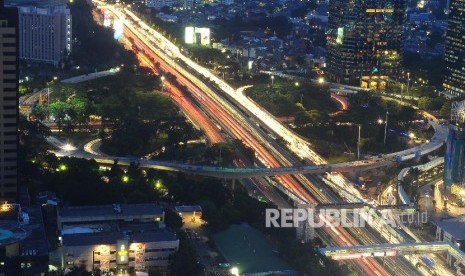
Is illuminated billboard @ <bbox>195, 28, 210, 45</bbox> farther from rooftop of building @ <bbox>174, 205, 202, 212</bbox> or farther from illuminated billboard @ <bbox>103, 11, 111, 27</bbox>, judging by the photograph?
rooftop of building @ <bbox>174, 205, 202, 212</bbox>

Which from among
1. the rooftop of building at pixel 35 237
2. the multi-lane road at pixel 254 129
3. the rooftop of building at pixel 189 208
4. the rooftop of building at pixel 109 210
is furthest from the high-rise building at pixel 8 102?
the multi-lane road at pixel 254 129

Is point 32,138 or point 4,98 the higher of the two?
point 4,98

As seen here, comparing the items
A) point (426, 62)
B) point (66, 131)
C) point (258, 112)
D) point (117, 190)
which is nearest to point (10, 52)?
point (117, 190)

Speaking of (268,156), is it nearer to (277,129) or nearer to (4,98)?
(277,129)

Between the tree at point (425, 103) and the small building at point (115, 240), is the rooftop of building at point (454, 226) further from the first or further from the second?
the tree at point (425, 103)

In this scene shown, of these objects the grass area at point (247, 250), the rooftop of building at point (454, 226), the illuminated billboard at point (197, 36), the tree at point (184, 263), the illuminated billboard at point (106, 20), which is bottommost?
the grass area at point (247, 250)

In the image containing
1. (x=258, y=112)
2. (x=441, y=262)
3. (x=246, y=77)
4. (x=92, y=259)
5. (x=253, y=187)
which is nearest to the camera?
(x=92, y=259)
